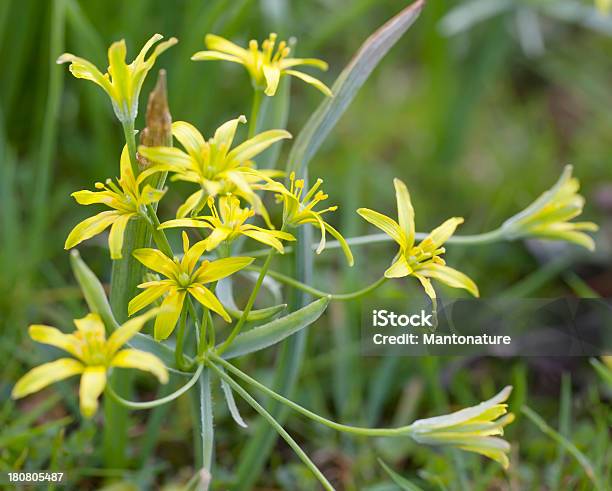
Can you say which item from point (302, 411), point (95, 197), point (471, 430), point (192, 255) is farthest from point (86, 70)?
point (471, 430)

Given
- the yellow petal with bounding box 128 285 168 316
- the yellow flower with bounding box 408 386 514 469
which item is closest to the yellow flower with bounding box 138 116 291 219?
the yellow petal with bounding box 128 285 168 316

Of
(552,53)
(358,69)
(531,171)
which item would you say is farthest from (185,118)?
(552,53)

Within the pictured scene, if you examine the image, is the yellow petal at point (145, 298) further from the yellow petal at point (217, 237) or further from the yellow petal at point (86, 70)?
the yellow petal at point (86, 70)

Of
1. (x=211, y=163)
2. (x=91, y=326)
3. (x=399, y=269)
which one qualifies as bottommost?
(x=91, y=326)

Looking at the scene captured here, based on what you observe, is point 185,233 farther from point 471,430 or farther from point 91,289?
point 471,430

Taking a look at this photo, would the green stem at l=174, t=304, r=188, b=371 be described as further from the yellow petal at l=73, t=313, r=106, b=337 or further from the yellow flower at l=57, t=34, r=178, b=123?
the yellow flower at l=57, t=34, r=178, b=123

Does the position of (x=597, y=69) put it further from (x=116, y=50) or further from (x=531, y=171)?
(x=116, y=50)

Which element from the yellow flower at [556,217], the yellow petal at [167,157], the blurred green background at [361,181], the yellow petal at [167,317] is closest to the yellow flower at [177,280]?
the yellow petal at [167,317]
